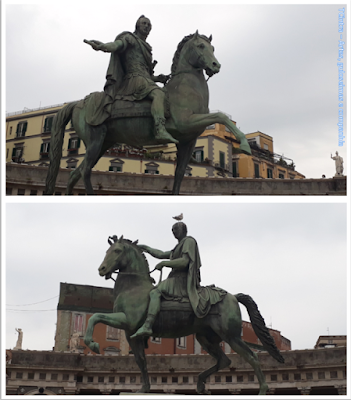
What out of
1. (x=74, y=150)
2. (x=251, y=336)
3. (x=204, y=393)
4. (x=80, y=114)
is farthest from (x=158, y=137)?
(x=74, y=150)

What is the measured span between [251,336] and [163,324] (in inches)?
1204

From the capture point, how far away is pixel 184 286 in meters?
12.0

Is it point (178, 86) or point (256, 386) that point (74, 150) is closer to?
point (256, 386)

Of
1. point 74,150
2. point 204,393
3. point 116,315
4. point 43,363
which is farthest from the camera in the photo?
point 74,150

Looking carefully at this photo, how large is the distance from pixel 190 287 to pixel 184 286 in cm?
18

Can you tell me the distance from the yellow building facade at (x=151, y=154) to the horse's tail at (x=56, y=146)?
29486 millimetres

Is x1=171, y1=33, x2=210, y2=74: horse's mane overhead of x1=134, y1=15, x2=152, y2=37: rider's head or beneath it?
beneath

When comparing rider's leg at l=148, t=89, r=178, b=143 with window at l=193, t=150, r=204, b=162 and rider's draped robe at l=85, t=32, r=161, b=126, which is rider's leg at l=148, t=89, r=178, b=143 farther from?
window at l=193, t=150, r=204, b=162

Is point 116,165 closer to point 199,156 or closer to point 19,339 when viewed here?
point 199,156

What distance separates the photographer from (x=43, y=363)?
78.3 feet

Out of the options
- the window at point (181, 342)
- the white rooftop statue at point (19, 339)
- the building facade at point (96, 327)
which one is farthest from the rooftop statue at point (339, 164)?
the white rooftop statue at point (19, 339)

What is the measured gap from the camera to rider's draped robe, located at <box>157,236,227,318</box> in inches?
466

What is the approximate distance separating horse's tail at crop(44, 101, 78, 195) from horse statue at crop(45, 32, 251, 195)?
49cm

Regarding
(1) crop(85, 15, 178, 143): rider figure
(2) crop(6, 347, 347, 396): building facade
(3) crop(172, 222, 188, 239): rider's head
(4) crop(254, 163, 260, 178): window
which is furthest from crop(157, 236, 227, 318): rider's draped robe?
(4) crop(254, 163, 260, 178): window
